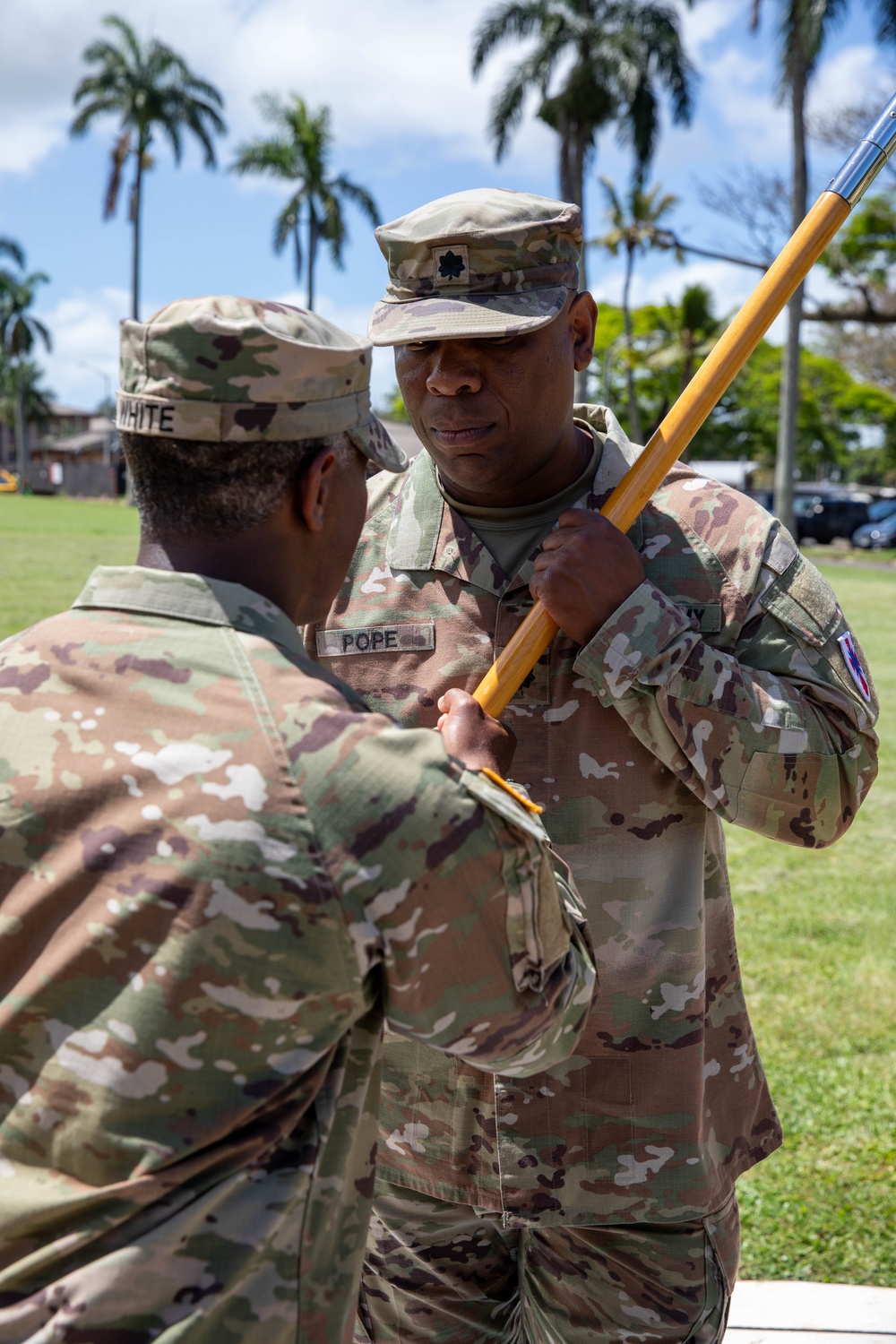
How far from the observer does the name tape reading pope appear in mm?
2324

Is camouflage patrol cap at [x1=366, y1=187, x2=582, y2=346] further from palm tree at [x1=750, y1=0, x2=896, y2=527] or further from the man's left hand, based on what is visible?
palm tree at [x1=750, y1=0, x2=896, y2=527]

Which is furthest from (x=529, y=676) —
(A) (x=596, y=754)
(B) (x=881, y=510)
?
(B) (x=881, y=510)

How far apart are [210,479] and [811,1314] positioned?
2.63 meters

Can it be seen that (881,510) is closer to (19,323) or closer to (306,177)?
(306,177)

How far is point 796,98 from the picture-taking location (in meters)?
23.3

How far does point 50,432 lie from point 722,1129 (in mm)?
113153

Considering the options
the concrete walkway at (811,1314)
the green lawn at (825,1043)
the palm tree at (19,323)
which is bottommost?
the palm tree at (19,323)

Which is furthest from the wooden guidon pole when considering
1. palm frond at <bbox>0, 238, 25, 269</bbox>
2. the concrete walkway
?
palm frond at <bbox>0, 238, 25, 269</bbox>

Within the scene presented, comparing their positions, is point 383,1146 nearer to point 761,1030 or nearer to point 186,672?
point 186,672

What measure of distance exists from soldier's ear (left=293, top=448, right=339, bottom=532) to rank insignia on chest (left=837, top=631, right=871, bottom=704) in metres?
1.05

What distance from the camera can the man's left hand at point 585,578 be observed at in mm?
2025

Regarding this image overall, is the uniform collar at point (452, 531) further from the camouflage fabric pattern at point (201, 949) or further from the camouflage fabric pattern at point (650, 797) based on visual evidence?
the camouflage fabric pattern at point (201, 949)

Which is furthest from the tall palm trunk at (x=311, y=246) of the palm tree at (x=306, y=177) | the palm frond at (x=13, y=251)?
the palm frond at (x=13, y=251)

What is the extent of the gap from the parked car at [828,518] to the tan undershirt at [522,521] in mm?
35379
